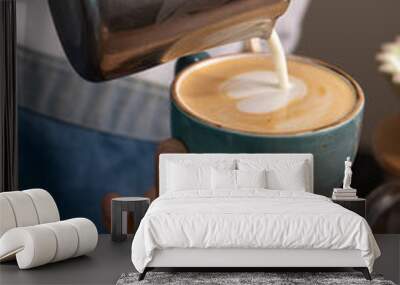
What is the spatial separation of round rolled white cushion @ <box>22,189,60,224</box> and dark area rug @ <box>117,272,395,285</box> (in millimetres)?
933

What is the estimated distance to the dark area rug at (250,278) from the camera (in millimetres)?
4367

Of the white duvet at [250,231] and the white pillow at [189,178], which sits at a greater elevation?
the white duvet at [250,231]

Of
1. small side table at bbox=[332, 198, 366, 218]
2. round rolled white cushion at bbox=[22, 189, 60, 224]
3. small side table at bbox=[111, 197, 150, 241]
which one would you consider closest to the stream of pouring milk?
small side table at bbox=[332, 198, 366, 218]

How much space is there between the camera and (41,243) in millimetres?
4703

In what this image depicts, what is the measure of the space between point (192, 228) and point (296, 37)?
2502mm

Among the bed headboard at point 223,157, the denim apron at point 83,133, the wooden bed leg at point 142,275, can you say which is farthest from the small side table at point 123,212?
the wooden bed leg at point 142,275

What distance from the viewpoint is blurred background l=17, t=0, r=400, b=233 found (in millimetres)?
6211

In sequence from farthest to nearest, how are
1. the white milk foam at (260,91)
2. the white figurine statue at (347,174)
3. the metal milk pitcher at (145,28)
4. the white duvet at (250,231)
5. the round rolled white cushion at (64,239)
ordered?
1. the white milk foam at (260,91)
2. the white figurine statue at (347,174)
3. the metal milk pitcher at (145,28)
4. the round rolled white cushion at (64,239)
5. the white duvet at (250,231)

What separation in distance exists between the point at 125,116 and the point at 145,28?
965 mm

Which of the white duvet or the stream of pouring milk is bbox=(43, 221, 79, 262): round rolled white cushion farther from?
the stream of pouring milk

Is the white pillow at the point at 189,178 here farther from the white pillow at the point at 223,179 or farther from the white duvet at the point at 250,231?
the white duvet at the point at 250,231

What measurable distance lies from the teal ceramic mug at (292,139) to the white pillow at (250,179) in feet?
1.20

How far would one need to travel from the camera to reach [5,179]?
630 centimetres

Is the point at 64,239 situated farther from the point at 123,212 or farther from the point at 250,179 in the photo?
the point at 250,179
